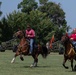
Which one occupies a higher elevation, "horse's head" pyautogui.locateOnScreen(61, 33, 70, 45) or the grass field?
"horse's head" pyautogui.locateOnScreen(61, 33, 70, 45)

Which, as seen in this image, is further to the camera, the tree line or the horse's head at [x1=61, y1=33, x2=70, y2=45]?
the tree line

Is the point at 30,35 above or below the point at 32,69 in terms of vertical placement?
above

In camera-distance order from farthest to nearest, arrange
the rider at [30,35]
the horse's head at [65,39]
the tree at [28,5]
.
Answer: the tree at [28,5]
the rider at [30,35]
the horse's head at [65,39]

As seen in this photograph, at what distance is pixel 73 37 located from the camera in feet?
68.3

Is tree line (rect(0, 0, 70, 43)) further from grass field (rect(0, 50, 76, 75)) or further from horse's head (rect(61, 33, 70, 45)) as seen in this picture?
horse's head (rect(61, 33, 70, 45))

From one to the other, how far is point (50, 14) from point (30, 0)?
266 inches

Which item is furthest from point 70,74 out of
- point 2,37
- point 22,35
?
point 2,37

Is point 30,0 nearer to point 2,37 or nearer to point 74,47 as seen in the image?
point 2,37

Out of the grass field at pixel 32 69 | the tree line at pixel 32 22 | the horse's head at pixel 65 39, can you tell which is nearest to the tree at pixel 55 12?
the tree line at pixel 32 22

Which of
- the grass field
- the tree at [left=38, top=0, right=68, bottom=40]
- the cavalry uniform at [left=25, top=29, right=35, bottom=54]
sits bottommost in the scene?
the grass field

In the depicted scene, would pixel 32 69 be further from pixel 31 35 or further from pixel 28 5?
pixel 28 5

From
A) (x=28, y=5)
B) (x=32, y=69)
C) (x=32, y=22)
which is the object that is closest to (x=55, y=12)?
(x=28, y=5)

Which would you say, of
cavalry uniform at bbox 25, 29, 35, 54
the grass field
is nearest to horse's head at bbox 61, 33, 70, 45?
the grass field

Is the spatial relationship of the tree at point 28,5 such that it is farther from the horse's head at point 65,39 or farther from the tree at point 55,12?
the horse's head at point 65,39
